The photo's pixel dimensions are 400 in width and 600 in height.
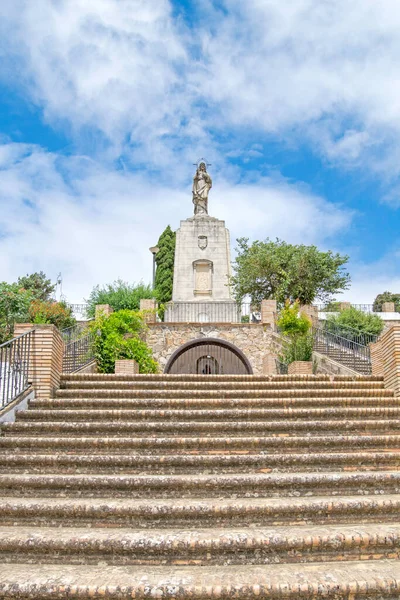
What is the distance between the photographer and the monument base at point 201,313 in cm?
1747

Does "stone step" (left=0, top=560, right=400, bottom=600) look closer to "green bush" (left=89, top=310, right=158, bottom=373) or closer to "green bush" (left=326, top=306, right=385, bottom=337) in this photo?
"green bush" (left=89, top=310, right=158, bottom=373)

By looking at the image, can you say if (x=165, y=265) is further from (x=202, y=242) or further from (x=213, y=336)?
(x=213, y=336)

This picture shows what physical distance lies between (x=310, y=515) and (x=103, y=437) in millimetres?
2339

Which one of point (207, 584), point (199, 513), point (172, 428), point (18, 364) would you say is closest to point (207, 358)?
point (18, 364)

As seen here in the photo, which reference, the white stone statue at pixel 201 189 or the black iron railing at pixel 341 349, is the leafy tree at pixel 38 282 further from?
the black iron railing at pixel 341 349

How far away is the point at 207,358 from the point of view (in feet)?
49.3

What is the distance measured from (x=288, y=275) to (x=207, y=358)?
6.85 m

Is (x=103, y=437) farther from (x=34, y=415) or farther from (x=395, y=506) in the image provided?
(x=395, y=506)

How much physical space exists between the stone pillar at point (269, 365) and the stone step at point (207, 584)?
10267mm

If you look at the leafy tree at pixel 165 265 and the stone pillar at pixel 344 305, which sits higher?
the leafy tree at pixel 165 265

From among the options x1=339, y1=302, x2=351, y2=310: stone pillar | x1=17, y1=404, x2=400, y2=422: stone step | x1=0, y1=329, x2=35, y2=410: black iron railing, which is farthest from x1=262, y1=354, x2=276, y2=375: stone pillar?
x1=339, y1=302, x2=351, y2=310: stone pillar

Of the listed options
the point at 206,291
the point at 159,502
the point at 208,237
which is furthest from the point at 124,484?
the point at 208,237

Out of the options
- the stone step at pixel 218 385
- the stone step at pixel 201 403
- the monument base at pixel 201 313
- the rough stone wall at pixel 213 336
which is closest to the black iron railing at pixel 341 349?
the rough stone wall at pixel 213 336

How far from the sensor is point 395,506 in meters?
3.85
